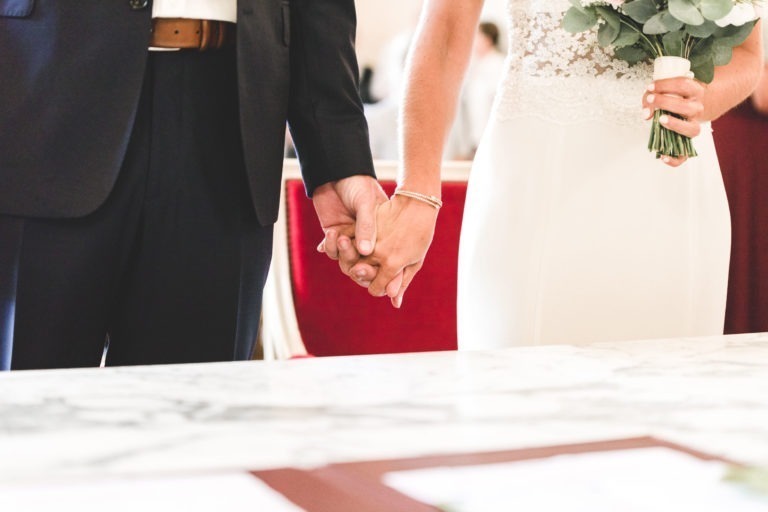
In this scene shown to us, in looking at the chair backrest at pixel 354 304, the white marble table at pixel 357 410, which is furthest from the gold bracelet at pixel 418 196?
the white marble table at pixel 357 410

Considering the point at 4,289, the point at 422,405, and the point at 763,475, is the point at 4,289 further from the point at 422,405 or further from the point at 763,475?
the point at 763,475

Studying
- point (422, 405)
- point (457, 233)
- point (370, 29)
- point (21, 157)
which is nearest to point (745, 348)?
point (422, 405)

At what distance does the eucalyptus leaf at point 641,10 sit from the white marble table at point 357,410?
0.78 meters

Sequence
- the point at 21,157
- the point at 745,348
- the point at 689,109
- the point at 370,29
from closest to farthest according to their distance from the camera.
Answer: the point at 745,348 < the point at 21,157 < the point at 689,109 < the point at 370,29

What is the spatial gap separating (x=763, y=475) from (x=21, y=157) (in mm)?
1185

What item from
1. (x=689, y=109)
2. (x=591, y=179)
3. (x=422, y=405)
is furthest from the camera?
(x=591, y=179)

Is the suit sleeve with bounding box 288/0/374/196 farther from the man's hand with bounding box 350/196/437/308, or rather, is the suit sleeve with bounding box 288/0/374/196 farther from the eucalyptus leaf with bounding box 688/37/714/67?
the eucalyptus leaf with bounding box 688/37/714/67

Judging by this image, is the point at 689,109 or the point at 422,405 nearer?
the point at 422,405

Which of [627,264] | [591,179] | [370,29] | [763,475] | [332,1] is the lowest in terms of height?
[763,475]

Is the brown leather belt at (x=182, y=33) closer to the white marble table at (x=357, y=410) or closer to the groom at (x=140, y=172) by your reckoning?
the groom at (x=140, y=172)

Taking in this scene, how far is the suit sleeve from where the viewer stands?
164 cm

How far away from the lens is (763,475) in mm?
540

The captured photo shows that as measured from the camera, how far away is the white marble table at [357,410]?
0.56 meters

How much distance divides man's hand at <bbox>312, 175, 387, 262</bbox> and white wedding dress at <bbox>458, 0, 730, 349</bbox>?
0.75 ft
